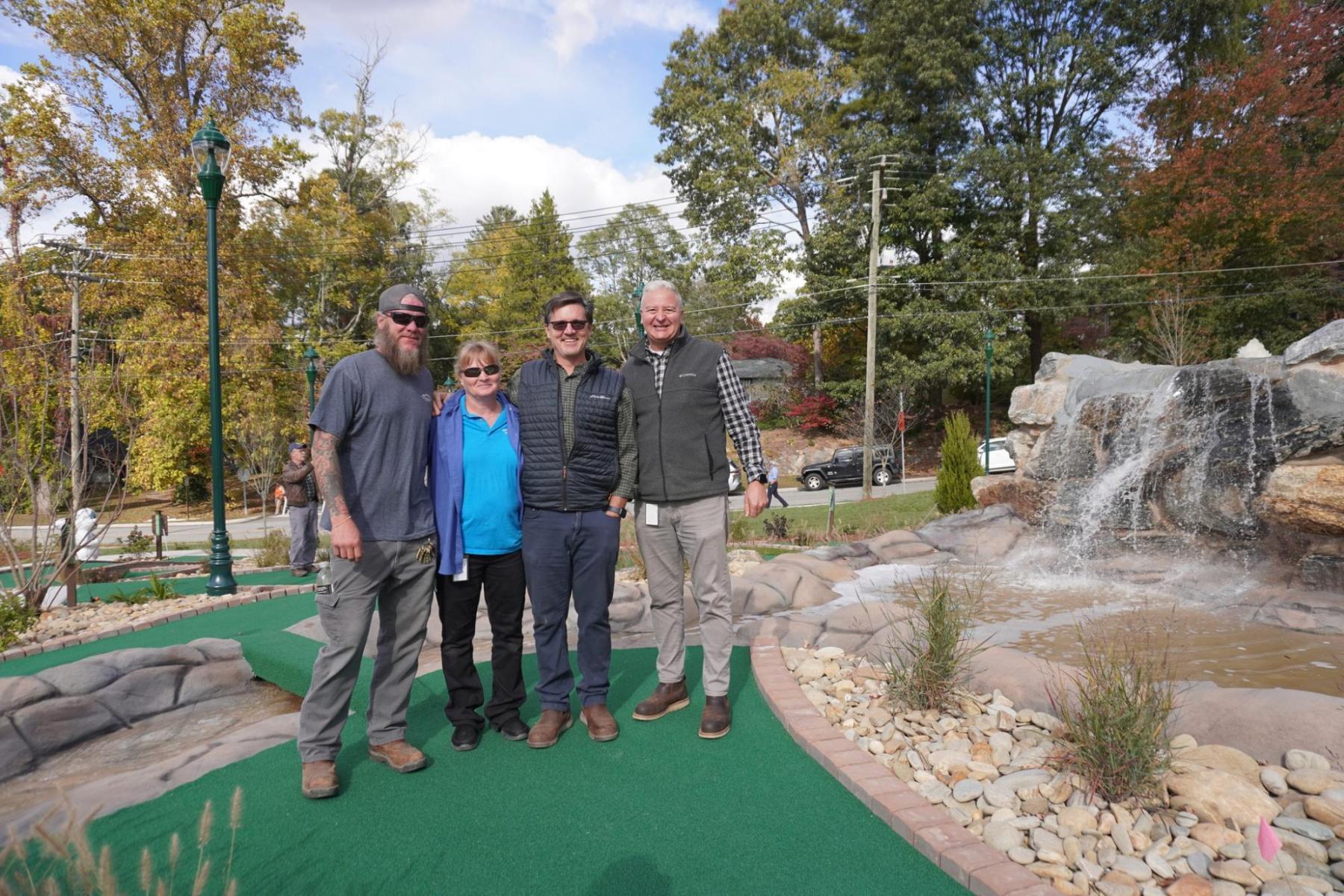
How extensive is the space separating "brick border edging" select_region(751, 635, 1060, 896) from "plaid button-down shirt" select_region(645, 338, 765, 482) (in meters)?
1.02

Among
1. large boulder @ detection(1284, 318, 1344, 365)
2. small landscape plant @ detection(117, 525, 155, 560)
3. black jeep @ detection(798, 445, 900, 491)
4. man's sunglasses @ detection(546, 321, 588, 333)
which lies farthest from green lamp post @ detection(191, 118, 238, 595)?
black jeep @ detection(798, 445, 900, 491)

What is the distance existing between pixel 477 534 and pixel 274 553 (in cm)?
763

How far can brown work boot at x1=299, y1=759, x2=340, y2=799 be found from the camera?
2.59 metres

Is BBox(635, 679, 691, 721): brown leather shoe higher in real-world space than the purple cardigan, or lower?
lower

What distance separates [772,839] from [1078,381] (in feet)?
28.9

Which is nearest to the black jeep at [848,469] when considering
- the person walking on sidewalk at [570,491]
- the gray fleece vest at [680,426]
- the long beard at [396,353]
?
the gray fleece vest at [680,426]

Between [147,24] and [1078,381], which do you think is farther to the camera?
[147,24]

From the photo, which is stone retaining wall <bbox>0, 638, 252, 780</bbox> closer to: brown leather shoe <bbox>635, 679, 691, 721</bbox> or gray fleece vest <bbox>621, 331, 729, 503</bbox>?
brown leather shoe <bbox>635, 679, 691, 721</bbox>

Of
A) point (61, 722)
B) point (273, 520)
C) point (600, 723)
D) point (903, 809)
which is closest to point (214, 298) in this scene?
point (61, 722)

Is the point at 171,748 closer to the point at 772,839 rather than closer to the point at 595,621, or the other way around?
the point at 595,621

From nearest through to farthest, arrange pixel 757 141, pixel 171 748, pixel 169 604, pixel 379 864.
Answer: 1. pixel 379 864
2. pixel 171 748
3. pixel 169 604
4. pixel 757 141

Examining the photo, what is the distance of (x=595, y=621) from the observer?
3127 millimetres

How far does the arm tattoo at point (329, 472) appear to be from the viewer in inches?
104

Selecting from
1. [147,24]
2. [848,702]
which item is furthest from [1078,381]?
[147,24]
